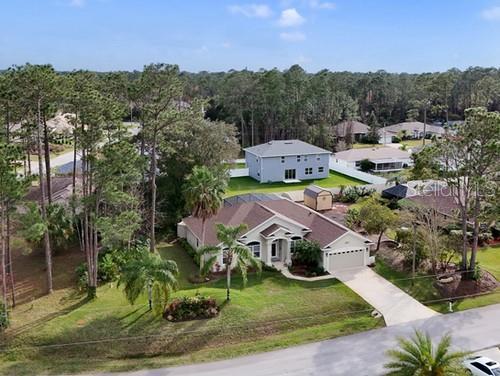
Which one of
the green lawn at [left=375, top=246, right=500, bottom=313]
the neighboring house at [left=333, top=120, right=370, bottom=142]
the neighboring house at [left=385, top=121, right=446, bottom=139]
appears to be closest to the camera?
the green lawn at [left=375, top=246, right=500, bottom=313]

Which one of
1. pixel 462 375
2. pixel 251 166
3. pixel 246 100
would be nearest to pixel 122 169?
pixel 462 375

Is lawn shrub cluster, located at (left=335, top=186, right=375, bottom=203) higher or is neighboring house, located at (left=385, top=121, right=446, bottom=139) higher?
neighboring house, located at (left=385, top=121, right=446, bottom=139)

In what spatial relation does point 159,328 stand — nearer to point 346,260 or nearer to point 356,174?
point 346,260

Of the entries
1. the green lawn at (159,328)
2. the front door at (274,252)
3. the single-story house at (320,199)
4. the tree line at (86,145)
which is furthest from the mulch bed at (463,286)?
the tree line at (86,145)

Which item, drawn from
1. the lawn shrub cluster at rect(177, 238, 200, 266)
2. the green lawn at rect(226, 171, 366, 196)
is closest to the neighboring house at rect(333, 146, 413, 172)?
the green lawn at rect(226, 171, 366, 196)

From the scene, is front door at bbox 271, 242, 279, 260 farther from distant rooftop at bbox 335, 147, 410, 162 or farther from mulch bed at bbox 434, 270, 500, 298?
distant rooftop at bbox 335, 147, 410, 162

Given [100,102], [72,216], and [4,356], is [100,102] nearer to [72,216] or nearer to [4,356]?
[72,216]
